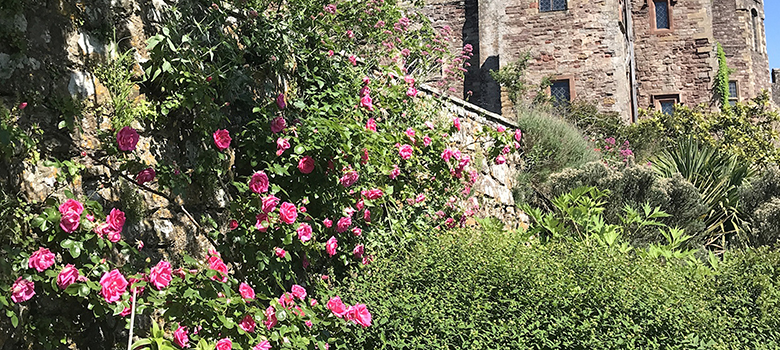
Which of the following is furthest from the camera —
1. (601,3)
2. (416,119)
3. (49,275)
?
(601,3)

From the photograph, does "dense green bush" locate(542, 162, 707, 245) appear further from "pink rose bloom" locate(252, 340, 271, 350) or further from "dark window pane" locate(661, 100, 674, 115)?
"dark window pane" locate(661, 100, 674, 115)

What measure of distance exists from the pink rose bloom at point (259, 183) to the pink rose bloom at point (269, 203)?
0.06 m

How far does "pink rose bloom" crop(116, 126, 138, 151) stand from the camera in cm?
290

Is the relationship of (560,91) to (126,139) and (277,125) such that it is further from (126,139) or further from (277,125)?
(126,139)

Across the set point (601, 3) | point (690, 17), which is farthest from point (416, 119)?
point (690, 17)

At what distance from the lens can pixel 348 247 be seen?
14.5 ft

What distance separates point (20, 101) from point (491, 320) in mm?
2530

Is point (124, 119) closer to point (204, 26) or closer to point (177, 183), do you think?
point (177, 183)

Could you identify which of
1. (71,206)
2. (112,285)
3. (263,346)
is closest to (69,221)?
(71,206)

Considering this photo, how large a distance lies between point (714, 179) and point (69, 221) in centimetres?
854

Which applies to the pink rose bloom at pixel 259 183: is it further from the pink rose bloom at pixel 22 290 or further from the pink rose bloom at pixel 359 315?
the pink rose bloom at pixel 22 290

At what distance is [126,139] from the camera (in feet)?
9.57

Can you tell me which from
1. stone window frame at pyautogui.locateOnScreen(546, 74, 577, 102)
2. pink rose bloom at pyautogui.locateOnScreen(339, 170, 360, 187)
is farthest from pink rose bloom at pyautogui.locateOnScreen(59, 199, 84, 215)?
stone window frame at pyautogui.locateOnScreen(546, 74, 577, 102)

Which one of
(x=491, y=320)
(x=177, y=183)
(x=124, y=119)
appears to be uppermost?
(x=124, y=119)
